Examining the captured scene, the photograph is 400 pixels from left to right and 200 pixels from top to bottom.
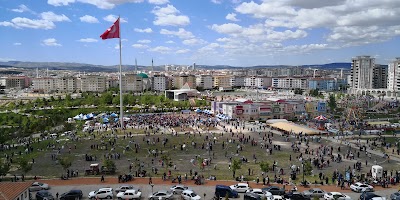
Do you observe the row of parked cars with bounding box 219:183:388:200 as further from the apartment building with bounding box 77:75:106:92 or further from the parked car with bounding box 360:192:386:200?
the apartment building with bounding box 77:75:106:92

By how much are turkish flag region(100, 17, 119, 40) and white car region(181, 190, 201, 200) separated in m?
26.6

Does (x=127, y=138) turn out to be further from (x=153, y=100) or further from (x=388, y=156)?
(x=153, y=100)

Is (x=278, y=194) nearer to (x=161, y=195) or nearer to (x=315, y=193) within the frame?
(x=315, y=193)

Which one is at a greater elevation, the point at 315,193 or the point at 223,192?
the point at 223,192

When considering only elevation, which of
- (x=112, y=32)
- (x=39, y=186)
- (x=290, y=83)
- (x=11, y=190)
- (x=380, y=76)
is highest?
(x=112, y=32)

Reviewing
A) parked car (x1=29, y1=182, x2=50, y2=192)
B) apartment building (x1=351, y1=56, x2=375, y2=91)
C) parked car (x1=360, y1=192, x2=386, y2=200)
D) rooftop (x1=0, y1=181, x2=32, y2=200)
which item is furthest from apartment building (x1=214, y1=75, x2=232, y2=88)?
rooftop (x1=0, y1=181, x2=32, y2=200)

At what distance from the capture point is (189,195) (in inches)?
818

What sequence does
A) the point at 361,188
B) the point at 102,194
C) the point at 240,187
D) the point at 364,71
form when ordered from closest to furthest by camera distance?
1. the point at 102,194
2. the point at 240,187
3. the point at 361,188
4. the point at 364,71

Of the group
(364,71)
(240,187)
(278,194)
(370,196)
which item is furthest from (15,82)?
(370,196)

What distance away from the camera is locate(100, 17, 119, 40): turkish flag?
4238 centimetres

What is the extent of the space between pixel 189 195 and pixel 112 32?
28.1 meters

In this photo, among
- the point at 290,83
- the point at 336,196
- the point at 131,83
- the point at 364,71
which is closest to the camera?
the point at 336,196

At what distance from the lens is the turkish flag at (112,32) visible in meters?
42.4

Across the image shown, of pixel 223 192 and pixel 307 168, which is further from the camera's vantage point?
pixel 307 168
